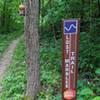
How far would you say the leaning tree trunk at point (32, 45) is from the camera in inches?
337

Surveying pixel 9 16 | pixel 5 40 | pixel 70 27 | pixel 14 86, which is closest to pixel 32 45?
pixel 14 86

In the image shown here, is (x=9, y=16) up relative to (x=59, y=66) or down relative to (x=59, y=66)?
up

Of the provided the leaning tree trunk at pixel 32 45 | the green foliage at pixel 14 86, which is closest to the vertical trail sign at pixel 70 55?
the leaning tree trunk at pixel 32 45

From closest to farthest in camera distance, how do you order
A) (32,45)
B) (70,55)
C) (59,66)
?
(70,55), (32,45), (59,66)

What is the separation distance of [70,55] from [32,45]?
9.39 ft

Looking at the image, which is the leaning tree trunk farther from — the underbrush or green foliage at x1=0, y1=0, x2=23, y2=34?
green foliage at x1=0, y1=0, x2=23, y2=34

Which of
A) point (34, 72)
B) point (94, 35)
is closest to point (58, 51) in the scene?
point (94, 35)

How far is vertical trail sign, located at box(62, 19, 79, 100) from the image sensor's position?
5.95m

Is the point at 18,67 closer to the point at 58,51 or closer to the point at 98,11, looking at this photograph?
the point at 58,51

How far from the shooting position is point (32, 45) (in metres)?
8.68

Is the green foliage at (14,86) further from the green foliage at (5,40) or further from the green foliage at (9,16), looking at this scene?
the green foliage at (9,16)

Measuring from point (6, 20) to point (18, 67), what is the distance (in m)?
27.0

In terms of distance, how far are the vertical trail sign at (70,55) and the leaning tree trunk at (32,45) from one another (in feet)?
9.12

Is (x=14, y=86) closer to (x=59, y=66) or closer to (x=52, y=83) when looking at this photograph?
(x=52, y=83)
